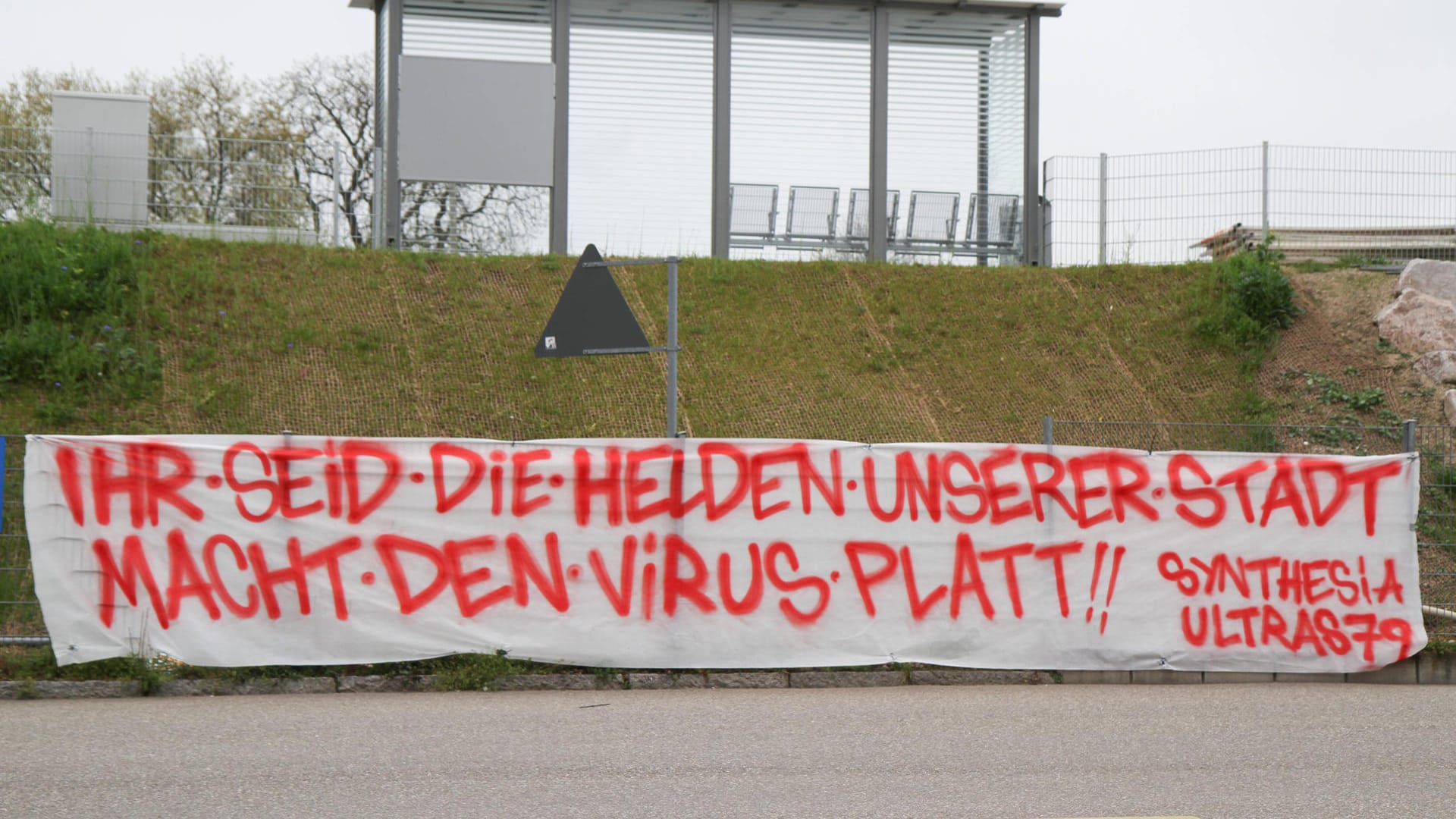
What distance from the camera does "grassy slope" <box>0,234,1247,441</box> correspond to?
14.6 m

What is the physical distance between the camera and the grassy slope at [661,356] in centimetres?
1459

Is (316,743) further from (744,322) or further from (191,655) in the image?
(744,322)

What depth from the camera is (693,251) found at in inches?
790

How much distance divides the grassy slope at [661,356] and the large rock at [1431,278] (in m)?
2.81

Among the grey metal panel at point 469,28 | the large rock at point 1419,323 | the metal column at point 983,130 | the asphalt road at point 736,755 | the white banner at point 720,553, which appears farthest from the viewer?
the metal column at point 983,130

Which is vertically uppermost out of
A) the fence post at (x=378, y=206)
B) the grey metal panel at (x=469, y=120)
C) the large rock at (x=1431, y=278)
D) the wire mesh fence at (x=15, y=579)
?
the grey metal panel at (x=469, y=120)

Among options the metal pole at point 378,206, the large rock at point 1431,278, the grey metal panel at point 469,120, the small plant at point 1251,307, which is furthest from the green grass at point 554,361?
the large rock at point 1431,278

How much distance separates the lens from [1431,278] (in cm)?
1803

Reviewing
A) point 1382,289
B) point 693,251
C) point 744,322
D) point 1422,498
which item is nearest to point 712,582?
point 1422,498

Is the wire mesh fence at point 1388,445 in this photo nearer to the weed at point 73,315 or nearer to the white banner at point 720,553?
the white banner at point 720,553

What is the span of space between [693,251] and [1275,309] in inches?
333

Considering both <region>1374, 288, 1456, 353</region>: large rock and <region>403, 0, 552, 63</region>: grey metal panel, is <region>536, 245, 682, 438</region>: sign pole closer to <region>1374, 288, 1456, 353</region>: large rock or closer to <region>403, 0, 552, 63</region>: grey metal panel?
<region>403, 0, 552, 63</region>: grey metal panel

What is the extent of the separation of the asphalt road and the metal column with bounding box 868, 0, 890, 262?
12.6 m

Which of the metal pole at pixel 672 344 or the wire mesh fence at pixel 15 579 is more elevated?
the metal pole at pixel 672 344
